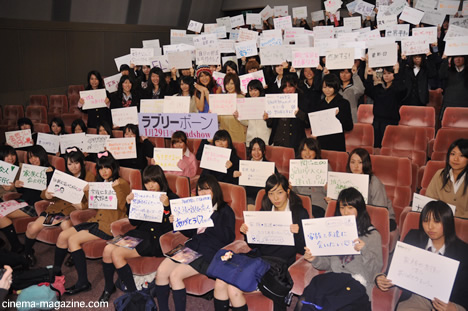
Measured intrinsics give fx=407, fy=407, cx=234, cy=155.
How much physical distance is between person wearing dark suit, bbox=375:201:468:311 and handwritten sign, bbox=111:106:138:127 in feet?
15.7

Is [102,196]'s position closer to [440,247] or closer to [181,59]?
[440,247]

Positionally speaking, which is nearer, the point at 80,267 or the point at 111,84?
the point at 80,267

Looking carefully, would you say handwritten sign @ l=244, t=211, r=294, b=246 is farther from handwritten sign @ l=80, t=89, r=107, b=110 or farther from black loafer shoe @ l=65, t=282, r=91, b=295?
handwritten sign @ l=80, t=89, r=107, b=110

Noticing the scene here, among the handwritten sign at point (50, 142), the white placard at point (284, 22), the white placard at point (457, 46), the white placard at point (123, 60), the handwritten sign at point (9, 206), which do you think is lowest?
the handwritten sign at point (9, 206)

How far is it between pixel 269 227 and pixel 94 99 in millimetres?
4889

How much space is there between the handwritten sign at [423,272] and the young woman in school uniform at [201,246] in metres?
1.54

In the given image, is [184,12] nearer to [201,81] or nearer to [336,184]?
[201,81]

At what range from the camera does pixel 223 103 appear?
5.95m

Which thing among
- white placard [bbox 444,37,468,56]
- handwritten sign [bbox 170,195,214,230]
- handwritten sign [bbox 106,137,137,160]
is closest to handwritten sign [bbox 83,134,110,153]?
handwritten sign [bbox 106,137,137,160]

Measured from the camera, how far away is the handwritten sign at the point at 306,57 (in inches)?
256

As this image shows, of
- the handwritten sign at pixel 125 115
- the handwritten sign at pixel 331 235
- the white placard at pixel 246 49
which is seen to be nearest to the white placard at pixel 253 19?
the white placard at pixel 246 49

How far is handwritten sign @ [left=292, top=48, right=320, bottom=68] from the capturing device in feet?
21.3

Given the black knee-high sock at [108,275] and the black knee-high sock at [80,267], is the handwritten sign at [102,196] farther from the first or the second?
the black knee-high sock at [108,275]

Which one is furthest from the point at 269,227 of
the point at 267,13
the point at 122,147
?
the point at 267,13
